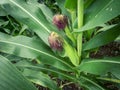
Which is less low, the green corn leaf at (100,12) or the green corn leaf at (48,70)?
the green corn leaf at (100,12)

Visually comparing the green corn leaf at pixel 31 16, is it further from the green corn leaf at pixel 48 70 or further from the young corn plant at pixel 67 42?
the green corn leaf at pixel 48 70

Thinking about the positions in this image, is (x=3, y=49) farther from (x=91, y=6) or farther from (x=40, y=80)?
(x=91, y=6)

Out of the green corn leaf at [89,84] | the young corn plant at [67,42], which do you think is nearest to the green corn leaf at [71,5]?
the young corn plant at [67,42]

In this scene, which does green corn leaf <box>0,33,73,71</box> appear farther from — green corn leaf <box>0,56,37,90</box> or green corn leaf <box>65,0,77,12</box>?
green corn leaf <box>0,56,37,90</box>

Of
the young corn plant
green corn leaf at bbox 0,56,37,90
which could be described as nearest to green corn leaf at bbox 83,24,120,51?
the young corn plant

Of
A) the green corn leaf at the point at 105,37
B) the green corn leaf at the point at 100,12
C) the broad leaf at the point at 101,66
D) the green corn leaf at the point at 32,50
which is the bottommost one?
the broad leaf at the point at 101,66

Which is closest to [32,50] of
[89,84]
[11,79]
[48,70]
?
[48,70]
